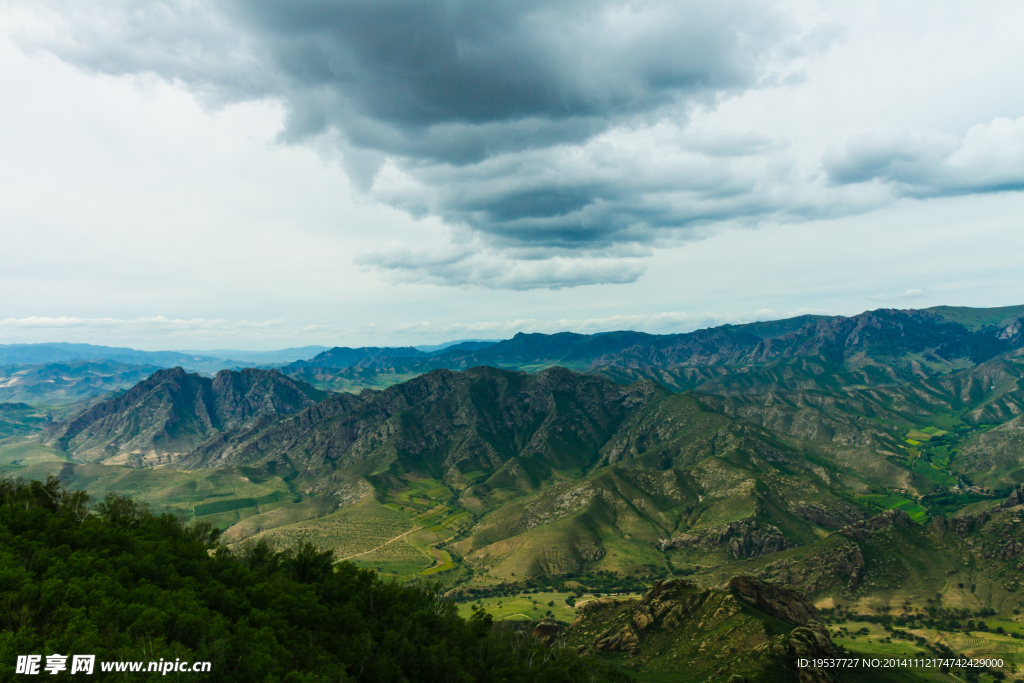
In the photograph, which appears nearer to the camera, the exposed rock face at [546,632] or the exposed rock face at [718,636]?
the exposed rock face at [718,636]

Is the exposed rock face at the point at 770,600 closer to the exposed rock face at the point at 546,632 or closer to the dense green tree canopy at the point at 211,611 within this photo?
the exposed rock face at the point at 546,632

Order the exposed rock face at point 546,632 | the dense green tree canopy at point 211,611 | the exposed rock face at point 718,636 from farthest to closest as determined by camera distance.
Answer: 1. the exposed rock face at point 546,632
2. the exposed rock face at point 718,636
3. the dense green tree canopy at point 211,611

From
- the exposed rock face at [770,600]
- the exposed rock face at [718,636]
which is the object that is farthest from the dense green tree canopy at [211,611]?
the exposed rock face at [770,600]

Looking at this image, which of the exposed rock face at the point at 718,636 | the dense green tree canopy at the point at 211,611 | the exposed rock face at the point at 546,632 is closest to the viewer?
the dense green tree canopy at the point at 211,611

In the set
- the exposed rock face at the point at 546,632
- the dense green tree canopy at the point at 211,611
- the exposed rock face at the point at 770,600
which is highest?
the dense green tree canopy at the point at 211,611

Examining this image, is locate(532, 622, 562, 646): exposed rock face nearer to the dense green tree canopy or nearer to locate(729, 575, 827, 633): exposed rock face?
the dense green tree canopy

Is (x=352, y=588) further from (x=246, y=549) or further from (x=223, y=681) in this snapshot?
(x=223, y=681)

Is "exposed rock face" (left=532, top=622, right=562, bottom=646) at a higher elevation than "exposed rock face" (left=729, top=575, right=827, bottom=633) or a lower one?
lower

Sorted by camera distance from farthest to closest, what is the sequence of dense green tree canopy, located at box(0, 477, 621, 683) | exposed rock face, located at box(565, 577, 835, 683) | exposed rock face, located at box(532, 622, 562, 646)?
1. exposed rock face, located at box(532, 622, 562, 646)
2. exposed rock face, located at box(565, 577, 835, 683)
3. dense green tree canopy, located at box(0, 477, 621, 683)

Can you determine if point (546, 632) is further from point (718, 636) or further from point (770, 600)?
point (770, 600)

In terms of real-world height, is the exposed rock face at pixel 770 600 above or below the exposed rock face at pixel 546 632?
above

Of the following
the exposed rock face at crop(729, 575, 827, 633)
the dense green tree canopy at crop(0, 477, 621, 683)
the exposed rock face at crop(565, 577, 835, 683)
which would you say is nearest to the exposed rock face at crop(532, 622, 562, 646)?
the exposed rock face at crop(565, 577, 835, 683)

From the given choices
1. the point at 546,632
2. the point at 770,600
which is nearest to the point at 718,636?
the point at 770,600

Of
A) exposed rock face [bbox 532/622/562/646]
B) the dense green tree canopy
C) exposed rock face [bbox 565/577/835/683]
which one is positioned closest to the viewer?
the dense green tree canopy
